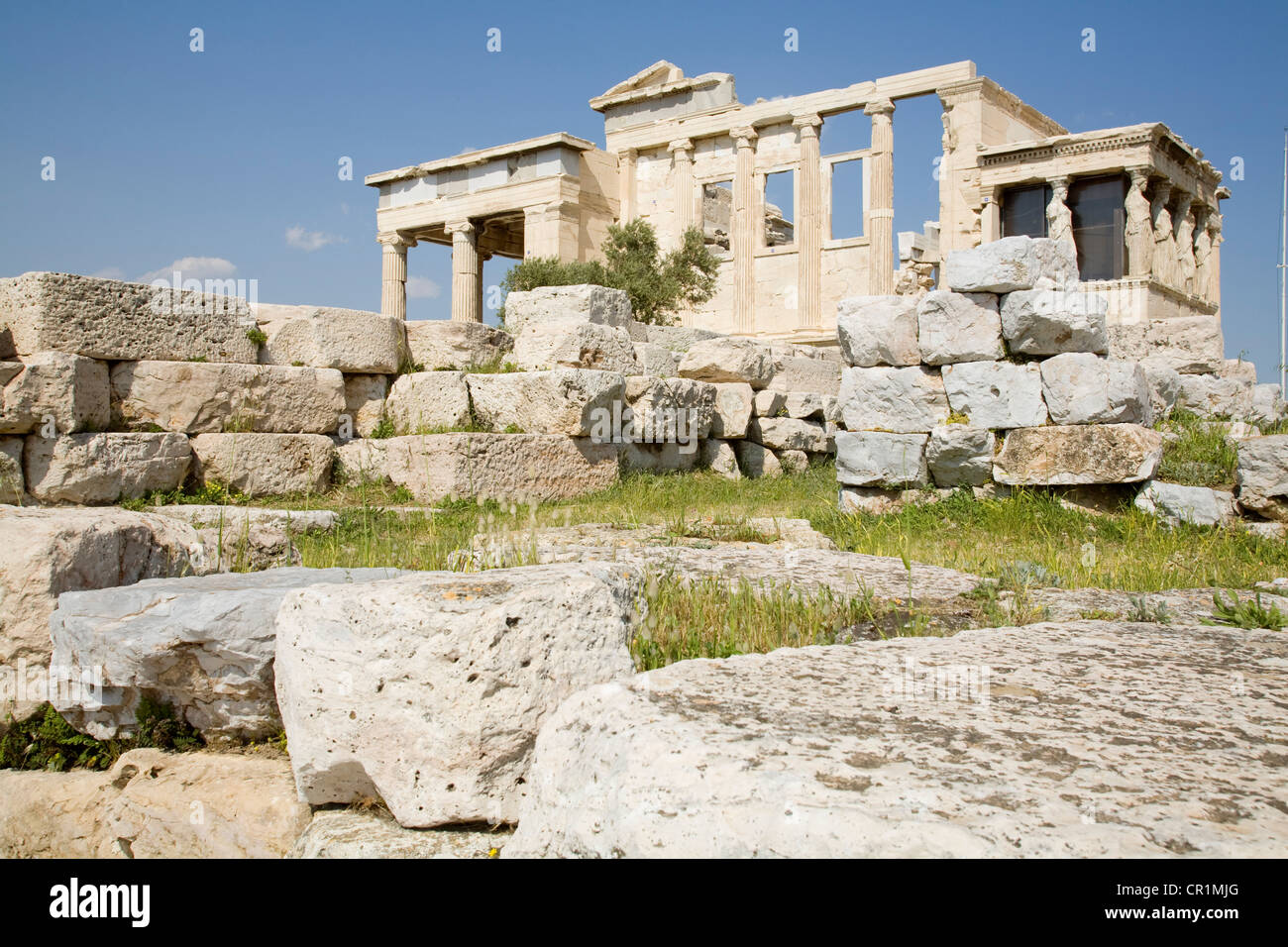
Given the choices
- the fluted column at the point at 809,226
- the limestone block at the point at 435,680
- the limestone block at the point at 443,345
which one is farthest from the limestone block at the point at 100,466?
the fluted column at the point at 809,226

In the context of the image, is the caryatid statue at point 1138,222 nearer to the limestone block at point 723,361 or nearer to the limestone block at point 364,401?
the limestone block at point 723,361

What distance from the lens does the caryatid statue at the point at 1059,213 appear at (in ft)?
78.1

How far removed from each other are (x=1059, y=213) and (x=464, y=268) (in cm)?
1635

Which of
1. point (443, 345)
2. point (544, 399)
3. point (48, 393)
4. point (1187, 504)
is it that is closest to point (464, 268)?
point (443, 345)

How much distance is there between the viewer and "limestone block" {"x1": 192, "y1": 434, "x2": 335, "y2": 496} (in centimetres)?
806

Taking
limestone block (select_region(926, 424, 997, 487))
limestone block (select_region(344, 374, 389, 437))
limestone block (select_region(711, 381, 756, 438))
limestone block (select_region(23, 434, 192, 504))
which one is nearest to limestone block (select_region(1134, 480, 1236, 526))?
limestone block (select_region(926, 424, 997, 487))

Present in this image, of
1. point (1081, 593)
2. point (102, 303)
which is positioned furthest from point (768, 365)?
point (1081, 593)

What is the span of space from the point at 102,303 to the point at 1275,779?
8.12 metres

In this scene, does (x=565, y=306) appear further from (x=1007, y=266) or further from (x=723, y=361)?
(x=1007, y=266)

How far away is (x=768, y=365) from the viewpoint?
12.1m

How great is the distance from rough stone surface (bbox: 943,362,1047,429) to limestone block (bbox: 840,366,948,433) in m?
0.14

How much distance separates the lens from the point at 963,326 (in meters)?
7.81

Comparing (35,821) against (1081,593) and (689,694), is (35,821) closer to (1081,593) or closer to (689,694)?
(689,694)

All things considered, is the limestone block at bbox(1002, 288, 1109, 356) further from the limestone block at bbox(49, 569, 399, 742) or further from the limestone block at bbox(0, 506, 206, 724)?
the limestone block at bbox(0, 506, 206, 724)
